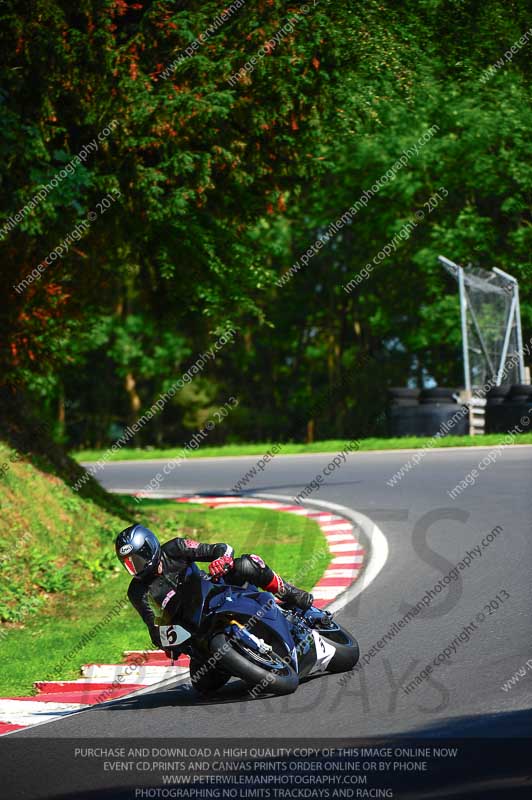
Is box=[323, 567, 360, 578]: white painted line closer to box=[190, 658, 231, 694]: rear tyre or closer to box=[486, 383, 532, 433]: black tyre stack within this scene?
box=[190, 658, 231, 694]: rear tyre

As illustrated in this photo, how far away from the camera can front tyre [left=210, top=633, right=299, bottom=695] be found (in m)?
7.34

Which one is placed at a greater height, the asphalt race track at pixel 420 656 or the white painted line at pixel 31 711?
the asphalt race track at pixel 420 656

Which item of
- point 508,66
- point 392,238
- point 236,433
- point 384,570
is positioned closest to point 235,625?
point 384,570

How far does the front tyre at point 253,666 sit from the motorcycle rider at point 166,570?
0.45 m

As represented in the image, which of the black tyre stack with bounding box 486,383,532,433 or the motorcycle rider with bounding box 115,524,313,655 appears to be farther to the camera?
the black tyre stack with bounding box 486,383,532,433

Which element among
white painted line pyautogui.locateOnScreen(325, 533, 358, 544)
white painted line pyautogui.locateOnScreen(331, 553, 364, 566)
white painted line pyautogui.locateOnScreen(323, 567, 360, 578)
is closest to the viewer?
white painted line pyautogui.locateOnScreen(323, 567, 360, 578)

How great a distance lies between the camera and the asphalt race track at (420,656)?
667cm

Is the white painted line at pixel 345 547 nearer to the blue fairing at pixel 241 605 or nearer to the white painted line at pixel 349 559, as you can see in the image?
the white painted line at pixel 349 559

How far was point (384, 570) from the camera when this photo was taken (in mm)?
11781

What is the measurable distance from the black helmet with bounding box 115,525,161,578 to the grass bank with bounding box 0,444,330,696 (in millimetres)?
1886

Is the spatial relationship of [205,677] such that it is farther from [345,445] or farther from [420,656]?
[345,445]

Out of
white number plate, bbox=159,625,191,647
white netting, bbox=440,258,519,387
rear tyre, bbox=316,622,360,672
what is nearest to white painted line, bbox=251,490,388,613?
rear tyre, bbox=316,622,360,672

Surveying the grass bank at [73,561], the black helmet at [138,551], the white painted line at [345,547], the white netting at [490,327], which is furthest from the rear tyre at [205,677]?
the white netting at [490,327]

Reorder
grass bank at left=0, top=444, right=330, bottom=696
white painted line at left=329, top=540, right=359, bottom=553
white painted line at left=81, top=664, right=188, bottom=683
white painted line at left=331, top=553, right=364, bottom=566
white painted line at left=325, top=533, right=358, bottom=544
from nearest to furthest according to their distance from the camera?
white painted line at left=81, top=664, right=188, bottom=683, grass bank at left=0, top=444, right=330, bottom=696, white painted line at left=331, top=553, right=364, bottom=566, white painted line at left=329, top=540, right=359, bottom=553, white painted line at left=325, top=533, right=358, bottom=544
